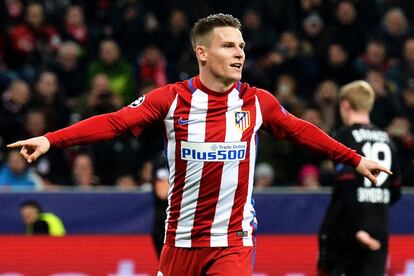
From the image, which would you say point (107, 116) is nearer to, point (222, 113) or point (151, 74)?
point (222, 113)

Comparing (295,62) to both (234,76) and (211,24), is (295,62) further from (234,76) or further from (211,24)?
(234,76)

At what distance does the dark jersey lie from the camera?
763cm

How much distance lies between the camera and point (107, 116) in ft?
19.6

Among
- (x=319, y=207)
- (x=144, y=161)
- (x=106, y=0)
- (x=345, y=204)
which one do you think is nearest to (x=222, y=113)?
(x=345, y=204)

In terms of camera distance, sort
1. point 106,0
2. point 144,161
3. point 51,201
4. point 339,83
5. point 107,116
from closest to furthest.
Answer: point 107,116 < point 51,201 < point 144,161 < point 339,83 < point 106,0

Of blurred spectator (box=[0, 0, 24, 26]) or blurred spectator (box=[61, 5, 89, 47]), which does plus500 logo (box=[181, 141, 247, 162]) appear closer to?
blurred spectator (box=[61, 5, 89, 47])

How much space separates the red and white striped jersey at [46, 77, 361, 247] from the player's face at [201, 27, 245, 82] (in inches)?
5.4

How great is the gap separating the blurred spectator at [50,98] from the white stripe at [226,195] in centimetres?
702

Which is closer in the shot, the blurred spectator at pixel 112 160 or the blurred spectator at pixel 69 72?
the blurred spectator at pixel 112 160

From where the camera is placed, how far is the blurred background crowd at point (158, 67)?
12570 millimetres

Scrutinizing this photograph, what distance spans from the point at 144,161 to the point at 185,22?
2.50 metres

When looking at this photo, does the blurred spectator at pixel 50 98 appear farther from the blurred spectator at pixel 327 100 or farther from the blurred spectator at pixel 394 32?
the blurred spectator at pixel 394 32

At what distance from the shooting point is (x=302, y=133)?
6191mm

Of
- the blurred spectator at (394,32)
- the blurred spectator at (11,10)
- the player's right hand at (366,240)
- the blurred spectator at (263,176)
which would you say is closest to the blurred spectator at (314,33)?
the blurred spectator at (394,32)
